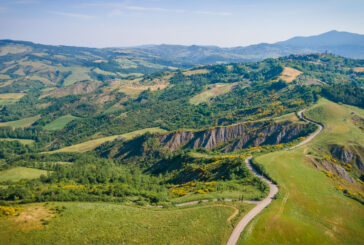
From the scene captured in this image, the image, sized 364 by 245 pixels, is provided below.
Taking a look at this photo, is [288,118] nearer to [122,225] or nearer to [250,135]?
[250,135]

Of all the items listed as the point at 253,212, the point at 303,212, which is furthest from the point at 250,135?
the point at 253,212

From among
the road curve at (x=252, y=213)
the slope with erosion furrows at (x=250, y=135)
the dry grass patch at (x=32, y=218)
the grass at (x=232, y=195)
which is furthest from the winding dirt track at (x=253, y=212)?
the slope with erosion furrows at (x=250, y=135)

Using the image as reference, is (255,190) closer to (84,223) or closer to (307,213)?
(307,213)

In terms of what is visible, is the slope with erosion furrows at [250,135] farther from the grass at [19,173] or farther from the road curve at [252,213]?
the grass at [19,173]

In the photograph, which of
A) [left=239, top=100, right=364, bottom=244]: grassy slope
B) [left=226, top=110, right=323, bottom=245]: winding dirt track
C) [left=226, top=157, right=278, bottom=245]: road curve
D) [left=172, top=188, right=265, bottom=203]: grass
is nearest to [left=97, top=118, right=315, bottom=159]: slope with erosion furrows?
[left=239, top=100, right=364, bottom=244]: grassy slope

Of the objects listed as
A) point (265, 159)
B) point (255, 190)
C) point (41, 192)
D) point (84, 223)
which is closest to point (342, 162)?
point (265, 159)

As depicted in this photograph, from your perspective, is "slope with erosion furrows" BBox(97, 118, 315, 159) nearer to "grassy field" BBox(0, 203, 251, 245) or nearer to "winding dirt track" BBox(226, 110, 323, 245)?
"winding dirt track" BBox(226, 110, 323, 245)

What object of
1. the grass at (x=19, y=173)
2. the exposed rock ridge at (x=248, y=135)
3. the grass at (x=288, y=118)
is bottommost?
the grass at (x=19, y=173)
